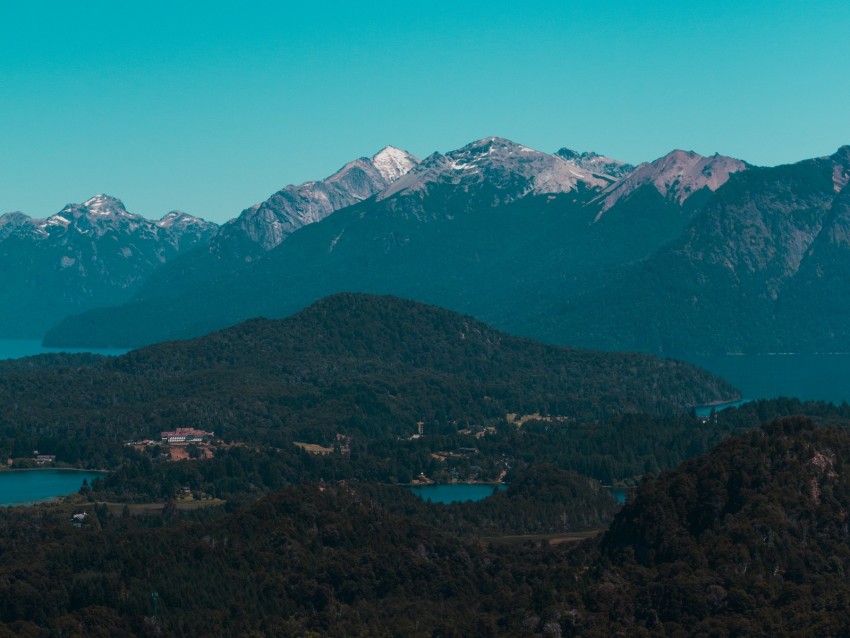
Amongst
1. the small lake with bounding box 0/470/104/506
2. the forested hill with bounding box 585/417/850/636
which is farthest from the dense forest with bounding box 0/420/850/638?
the small lake with bounding box 0/470/104/506

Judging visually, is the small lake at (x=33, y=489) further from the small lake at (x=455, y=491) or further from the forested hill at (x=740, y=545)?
the forested hill at (x=740, y=545)

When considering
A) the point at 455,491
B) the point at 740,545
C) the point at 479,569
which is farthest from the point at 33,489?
the point at 740,545

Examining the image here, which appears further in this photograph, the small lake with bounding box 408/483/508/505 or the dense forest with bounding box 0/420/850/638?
the small lake with bounding box 408/483/508/505

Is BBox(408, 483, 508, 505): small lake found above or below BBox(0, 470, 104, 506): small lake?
below

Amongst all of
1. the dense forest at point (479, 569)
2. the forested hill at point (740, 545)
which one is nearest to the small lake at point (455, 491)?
the dense forest at point (479, 569)

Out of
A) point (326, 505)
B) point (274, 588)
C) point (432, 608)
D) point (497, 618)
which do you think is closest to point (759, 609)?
point (497, 618)

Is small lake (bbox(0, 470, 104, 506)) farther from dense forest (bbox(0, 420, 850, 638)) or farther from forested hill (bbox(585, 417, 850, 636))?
forested hill (bbox(585, 417, 850, 636))

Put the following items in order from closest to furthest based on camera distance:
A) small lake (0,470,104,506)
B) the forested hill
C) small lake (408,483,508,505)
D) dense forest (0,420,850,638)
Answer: the forested hill → dense forest (0,420,850,638) → small lake (0,470,104,506) → small lake (408,483,508,505)

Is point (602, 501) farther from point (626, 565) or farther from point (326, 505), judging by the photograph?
point (626, 565)

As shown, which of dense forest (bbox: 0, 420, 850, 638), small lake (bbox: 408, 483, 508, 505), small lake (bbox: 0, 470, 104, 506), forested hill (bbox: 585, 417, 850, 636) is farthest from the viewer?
small lake (bbox: 408, 483, 508, 505)
